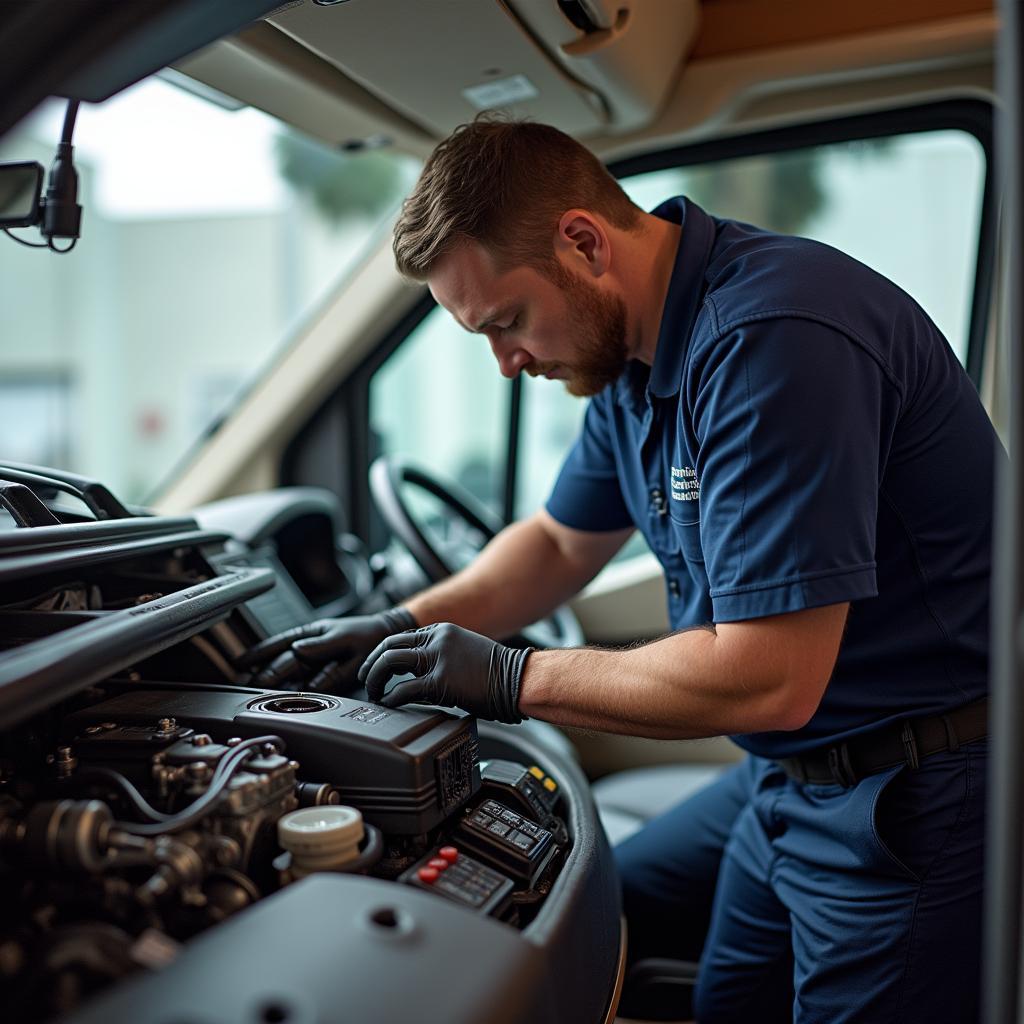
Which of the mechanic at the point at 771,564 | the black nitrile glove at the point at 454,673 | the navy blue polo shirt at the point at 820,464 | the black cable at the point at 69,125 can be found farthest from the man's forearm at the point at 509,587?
the black cable at the point at 69,125

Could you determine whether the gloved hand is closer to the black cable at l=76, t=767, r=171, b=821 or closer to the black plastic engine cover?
the black plastic engine cover

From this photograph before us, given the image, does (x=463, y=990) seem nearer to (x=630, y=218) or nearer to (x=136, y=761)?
(x=136, y=761)

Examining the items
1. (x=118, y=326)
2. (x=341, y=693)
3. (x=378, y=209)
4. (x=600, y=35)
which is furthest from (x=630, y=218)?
(x=118, y=326)

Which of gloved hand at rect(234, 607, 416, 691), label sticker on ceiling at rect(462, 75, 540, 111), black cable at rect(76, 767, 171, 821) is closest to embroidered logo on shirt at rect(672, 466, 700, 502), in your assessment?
gloved hand at rect(234, 607, 416, 691)

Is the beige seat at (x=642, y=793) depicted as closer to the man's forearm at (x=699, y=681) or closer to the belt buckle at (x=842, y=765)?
the belt buckle at (x=842, y=765)

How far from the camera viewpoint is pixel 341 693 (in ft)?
4.87

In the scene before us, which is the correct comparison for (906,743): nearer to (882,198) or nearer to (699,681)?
(699,681)

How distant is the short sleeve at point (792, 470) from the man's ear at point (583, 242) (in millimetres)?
307

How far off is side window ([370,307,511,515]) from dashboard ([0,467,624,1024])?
1514mm

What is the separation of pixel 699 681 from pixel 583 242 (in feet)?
2.13

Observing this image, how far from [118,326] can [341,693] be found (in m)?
Result: 10.2

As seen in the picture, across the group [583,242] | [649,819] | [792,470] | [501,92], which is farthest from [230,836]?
[501,92]

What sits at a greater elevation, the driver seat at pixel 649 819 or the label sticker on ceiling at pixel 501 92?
the label sticker on ceiling at pixel 501 92

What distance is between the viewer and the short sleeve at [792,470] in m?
1.09
